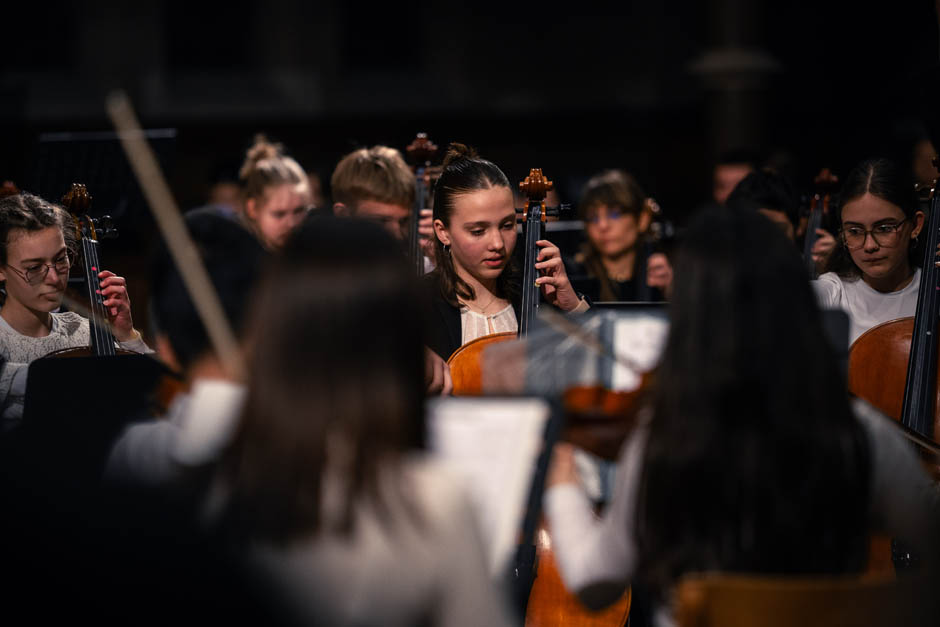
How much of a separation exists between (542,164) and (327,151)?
1690 millimetres

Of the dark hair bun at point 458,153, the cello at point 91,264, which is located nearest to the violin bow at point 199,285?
the cello at point 91,264

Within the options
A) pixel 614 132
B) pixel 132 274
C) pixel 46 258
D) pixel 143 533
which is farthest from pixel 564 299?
pixel 614 132

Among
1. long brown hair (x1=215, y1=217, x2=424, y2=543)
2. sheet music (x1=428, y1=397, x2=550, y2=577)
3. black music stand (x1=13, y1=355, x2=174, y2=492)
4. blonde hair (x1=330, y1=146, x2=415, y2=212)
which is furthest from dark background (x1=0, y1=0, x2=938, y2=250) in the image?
long brown hair (x1=215, y1=217, x2=424, y2=543)

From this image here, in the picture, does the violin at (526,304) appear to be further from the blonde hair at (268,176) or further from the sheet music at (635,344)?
the blonde hair at (268,176)

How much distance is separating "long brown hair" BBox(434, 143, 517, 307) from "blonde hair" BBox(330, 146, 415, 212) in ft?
1.52

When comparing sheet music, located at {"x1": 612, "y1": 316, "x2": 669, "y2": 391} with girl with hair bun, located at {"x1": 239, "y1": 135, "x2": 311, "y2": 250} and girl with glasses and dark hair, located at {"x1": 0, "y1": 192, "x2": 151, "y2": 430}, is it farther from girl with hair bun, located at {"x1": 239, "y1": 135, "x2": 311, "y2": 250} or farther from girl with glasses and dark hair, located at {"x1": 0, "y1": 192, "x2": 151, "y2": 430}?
girl with hair bun, located at {"x1": 239, "y1": 135, "x2": 311, "y2": 250}

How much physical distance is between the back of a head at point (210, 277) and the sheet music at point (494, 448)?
34cm

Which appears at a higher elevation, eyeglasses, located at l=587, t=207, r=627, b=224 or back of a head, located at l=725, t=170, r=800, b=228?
back of a head, located at l=725, t=170, r=800, b=228

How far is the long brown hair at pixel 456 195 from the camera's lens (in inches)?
105

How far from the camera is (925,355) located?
2.47m

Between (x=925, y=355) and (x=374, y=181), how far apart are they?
1635mm

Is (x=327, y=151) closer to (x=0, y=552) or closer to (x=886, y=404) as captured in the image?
(x=886, y=404)

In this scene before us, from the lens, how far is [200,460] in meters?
1.34

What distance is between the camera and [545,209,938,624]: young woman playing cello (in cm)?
127
